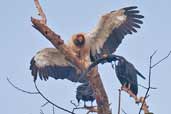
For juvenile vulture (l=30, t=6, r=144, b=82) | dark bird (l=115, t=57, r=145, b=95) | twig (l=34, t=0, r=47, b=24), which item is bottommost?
dark bird (l=115, t=57, r=145, b=95)

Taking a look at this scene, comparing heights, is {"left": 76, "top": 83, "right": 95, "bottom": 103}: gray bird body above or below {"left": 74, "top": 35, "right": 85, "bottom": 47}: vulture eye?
below

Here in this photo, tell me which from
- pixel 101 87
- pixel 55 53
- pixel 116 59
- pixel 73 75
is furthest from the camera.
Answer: pixel 55 53

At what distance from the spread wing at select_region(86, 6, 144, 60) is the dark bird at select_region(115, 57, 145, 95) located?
16.8 ft

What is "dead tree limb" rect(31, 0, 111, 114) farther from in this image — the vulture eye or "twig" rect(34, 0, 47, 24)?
the vulture eye

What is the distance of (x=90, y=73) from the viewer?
19.3ft

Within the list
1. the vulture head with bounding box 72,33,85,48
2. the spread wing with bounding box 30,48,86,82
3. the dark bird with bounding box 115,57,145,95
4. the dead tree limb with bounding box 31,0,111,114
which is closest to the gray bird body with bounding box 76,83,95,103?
the dead tree limb with bounding box 31,0,111,114

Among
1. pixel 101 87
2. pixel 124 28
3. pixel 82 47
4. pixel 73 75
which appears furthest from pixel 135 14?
pixel 101 87

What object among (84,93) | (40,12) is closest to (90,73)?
(84,93)

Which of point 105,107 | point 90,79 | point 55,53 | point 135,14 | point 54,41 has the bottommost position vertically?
point 105,107

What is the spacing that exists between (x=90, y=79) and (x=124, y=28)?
526cm

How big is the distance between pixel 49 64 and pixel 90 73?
14.9 ft

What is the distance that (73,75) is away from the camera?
9.19 meters

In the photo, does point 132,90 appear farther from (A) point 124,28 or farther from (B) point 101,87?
(A) point 124,28

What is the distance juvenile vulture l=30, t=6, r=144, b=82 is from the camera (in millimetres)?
10187
